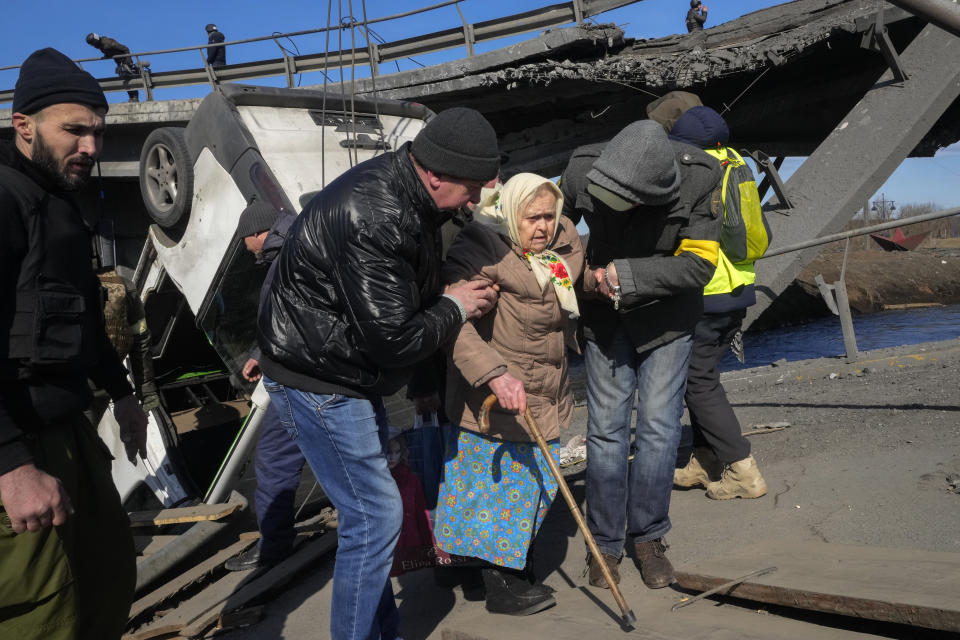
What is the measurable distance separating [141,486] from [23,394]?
3.90 metres

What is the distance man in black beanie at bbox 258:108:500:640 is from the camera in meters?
2.54

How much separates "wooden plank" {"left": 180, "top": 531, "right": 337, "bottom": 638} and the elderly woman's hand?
181cm

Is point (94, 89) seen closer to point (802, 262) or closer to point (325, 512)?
point (325, 512)

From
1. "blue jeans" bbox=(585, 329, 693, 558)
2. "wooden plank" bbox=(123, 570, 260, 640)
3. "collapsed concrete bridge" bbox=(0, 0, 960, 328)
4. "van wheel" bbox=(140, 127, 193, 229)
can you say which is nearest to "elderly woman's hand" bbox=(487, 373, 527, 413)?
"blue jeans" bbox=(585, 329, 693, 558)

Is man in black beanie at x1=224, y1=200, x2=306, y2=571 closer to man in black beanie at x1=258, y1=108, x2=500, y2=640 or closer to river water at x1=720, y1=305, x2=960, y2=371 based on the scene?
man in black beanie at x1=258, y1=108, x2=500, y2=640

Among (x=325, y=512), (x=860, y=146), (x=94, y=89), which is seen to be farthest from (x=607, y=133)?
(x=94, y=89)

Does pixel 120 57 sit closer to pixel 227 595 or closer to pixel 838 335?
pixel 227 595

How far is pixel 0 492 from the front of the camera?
199cm

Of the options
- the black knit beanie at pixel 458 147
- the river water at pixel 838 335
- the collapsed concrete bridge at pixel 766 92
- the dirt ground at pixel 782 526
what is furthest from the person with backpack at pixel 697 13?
the black knit beanie at pixel 458 147

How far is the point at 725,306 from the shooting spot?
13.8 feet

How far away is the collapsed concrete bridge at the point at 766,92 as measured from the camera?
8891 millimetres

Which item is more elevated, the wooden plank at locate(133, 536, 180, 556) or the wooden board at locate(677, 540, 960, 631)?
the wooden board at locate(677, 540, 960, 631)

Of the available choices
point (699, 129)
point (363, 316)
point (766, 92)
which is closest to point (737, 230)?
point (699, 129)

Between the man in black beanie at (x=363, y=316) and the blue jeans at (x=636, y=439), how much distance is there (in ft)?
3.15
